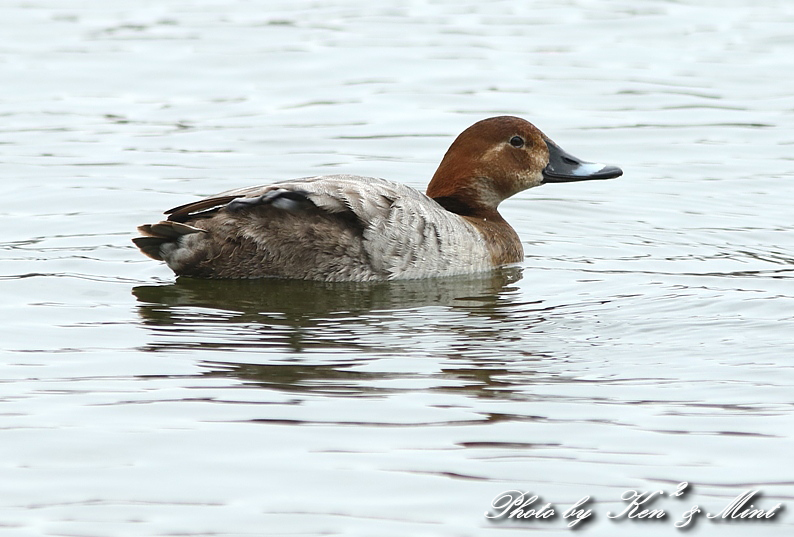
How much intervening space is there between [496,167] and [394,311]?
76.4 inches

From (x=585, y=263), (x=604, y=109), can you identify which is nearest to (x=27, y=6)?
(x=604, y=109)

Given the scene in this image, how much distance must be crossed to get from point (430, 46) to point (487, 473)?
12527mm

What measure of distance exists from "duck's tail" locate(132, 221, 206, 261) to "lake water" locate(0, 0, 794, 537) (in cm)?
25

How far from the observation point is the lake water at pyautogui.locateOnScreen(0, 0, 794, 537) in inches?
203

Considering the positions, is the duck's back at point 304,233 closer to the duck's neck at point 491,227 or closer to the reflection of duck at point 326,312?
the reflection of duck at point 326,312

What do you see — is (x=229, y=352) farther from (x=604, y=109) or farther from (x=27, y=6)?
(x=27, y=6)

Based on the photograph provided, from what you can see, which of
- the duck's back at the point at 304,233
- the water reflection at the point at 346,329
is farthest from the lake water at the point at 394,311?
the duck's back at the point at 304,233

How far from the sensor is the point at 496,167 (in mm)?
9477

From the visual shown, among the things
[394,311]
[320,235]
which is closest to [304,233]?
[320,235]

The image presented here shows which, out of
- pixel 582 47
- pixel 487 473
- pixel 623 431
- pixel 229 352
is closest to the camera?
pixel 487 473

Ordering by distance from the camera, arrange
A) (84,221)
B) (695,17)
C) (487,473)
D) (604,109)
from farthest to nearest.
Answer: (695,17), (604,109), (84,221), (487,473)

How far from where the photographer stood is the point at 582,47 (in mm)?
17203

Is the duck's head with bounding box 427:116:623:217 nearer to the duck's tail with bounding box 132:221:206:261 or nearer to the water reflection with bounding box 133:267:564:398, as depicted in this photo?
the water reflection with bounding box 133:267:564:398

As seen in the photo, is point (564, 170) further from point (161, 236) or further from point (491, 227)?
point (161, 236)
